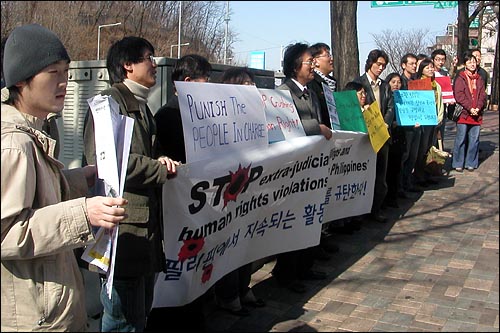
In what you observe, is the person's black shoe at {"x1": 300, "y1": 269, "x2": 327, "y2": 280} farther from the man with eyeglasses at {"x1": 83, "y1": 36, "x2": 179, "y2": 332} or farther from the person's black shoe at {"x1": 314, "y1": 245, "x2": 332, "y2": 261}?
the man with eyeglasses at {"x1": 83, "y1": 36, "x2": 179, "y2": 332}

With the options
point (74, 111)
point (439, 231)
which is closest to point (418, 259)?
point (439, 231)

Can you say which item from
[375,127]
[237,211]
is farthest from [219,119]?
[375,127]

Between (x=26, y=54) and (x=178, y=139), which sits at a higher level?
(x=26, y=54)

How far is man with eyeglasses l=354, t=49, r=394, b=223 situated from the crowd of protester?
4.77 feet

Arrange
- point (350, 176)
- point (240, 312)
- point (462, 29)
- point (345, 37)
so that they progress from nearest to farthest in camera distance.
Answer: point (240, 312)
point (350, 176)
point (345, 37)
point (462, 29)

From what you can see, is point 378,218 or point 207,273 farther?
point 378,218

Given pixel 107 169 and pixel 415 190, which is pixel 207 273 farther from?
pixel 415 190

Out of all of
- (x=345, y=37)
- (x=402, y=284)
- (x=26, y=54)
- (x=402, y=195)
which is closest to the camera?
(x=26, y=54)

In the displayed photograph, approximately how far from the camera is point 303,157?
4.23 metres

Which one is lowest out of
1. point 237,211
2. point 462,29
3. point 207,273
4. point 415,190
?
point 415,190

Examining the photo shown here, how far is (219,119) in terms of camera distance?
3.30m

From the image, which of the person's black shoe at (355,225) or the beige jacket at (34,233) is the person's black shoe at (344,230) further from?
the beige jacket at (34,233)

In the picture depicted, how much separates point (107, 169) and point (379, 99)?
4.98 m

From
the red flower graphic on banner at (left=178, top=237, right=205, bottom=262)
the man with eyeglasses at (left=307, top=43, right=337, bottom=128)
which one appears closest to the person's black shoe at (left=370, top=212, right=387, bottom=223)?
the man with eyeglasses at (left=307, top=43, right=337, bottom=128)
